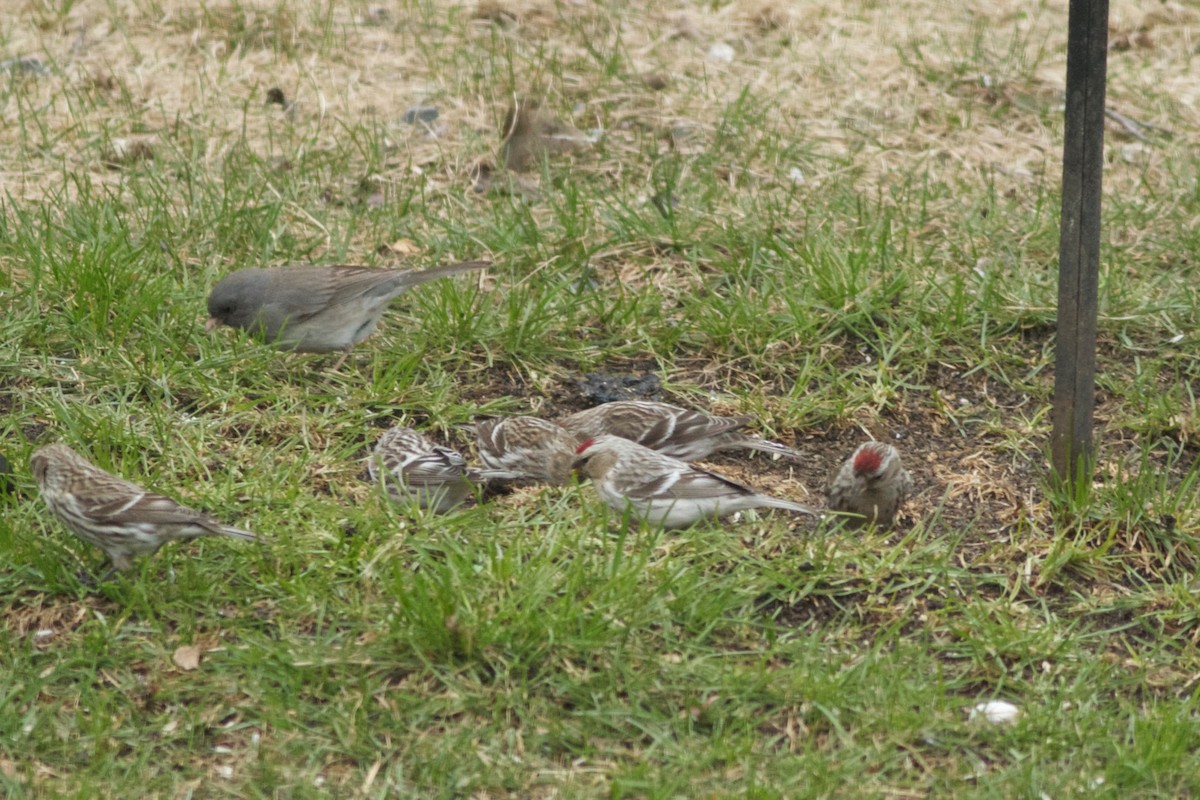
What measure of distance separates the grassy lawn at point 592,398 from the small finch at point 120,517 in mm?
162

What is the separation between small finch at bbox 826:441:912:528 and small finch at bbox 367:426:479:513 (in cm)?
142

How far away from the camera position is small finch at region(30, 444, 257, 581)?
4945mm

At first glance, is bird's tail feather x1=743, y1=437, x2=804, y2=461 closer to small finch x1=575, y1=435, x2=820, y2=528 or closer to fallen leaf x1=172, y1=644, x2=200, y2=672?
small finch x1=575, y1=435, x2=820, y2=528

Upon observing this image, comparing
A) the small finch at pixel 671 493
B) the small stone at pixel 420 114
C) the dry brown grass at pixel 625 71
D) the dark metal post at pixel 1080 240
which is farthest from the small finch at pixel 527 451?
the small stone at pixel 420 114

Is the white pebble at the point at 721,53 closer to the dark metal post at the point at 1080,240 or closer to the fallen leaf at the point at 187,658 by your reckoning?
the dark metal post at the point at 1080,240

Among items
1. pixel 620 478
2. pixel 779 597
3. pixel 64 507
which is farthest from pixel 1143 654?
pixel 64 507

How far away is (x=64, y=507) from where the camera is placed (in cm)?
505

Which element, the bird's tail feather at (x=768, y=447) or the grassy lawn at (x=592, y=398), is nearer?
the grassy lawn at (x=592, y=398)

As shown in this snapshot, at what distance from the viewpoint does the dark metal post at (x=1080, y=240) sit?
503cm

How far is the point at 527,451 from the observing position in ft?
19.9

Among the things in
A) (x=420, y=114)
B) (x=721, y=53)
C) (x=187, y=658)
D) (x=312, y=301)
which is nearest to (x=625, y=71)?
(x=721, y=53)

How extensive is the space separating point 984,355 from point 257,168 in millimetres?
4202

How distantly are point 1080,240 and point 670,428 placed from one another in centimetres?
183

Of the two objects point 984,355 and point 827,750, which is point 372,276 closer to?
point 984,355
